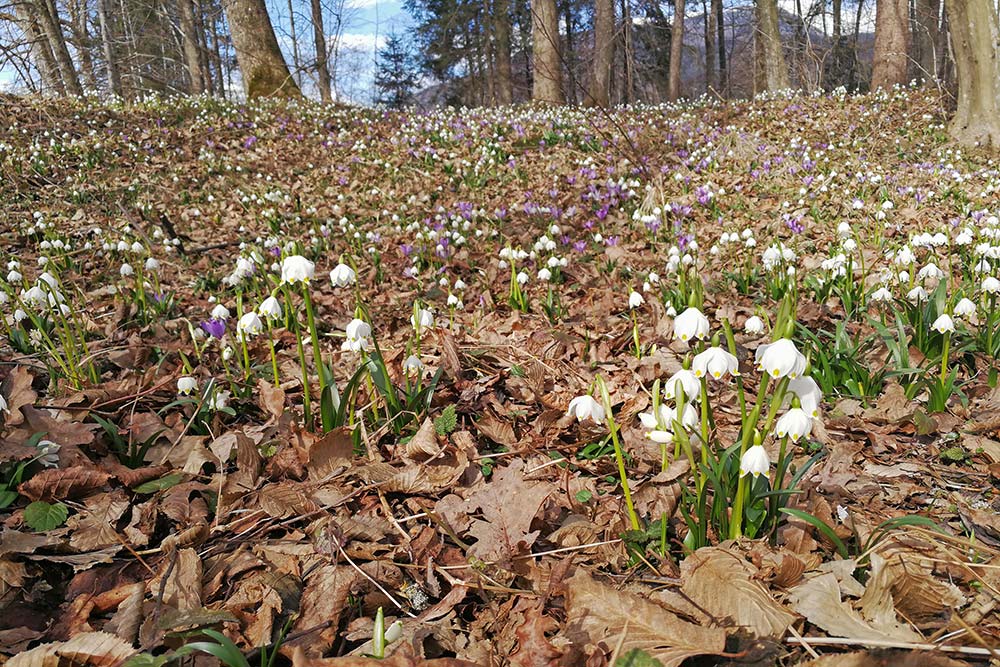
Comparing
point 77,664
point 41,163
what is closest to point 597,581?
point 77,664

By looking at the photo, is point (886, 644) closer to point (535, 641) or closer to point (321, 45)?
point (535, 641)

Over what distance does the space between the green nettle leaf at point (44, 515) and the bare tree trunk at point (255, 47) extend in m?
11.1

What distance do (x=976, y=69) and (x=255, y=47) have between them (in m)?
11.6

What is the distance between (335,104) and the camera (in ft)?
38.8

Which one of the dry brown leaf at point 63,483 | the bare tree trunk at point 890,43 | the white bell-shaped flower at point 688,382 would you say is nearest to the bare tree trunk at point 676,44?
the bare tree trunk at point 890,43

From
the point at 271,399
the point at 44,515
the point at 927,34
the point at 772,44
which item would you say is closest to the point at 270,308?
the point at 271,399

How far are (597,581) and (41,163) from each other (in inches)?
338

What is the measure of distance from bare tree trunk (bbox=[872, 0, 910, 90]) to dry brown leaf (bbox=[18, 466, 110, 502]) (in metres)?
14.7

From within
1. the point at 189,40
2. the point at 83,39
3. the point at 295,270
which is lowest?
the point at 295,270

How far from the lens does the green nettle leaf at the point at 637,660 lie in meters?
1.13

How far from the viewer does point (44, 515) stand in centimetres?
169

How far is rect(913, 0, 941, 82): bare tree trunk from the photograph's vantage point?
13.8 metres

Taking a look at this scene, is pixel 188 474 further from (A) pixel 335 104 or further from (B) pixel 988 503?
(A) pixel 335 104

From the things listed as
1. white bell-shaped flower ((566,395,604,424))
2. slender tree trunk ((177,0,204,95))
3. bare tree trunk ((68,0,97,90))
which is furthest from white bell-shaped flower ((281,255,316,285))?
slender tree trunk ((177,0,204,95))
